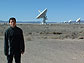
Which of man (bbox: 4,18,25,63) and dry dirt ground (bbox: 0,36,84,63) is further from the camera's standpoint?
dry dirt ground (bbox: 0,36,84,63)

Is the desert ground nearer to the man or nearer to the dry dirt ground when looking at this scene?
the dry dirt ground

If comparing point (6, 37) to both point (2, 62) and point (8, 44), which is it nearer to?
point (8, 44)

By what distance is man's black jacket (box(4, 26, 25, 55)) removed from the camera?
745 centimetres

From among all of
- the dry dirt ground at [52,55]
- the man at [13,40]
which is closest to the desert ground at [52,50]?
the dry dirt ground at [52,55]

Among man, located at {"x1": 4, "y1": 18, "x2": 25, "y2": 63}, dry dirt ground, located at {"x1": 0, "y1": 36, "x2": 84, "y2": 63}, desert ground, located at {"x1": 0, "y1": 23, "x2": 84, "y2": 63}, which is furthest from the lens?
desert ground, located at {"x1": 0, "y1": 23, "x2": 84, "y2": 63}

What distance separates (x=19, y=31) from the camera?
24.6 feet

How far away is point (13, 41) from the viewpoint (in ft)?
24.5

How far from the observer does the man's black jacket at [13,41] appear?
7.45 m

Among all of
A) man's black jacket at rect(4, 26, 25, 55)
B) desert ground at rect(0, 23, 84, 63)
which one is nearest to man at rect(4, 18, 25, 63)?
man's black jacket at rect(4, 26, 25, 55)

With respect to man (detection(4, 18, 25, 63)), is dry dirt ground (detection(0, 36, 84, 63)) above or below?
below

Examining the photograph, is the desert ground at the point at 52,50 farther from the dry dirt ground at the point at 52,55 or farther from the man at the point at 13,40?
the man at the point at 13,40

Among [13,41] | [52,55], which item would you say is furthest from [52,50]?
[13,41]

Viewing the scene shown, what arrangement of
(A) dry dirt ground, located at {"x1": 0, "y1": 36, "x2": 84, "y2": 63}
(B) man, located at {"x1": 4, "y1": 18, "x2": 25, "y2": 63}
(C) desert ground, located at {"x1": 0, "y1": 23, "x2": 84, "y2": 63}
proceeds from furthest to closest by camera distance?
(C) desert ground, located at {"x1": 0, "y1": 23, "x2": 84, "y2": 63}, (A) dry dirt ground, located at {"x1": 0, "y1": 36, "x2": 84, "y2": 63}, (B) man, located at {"x1": 4, "y1": 18, "x2": 25, "y2": 63}

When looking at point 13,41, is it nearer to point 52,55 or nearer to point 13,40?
point 13,40
